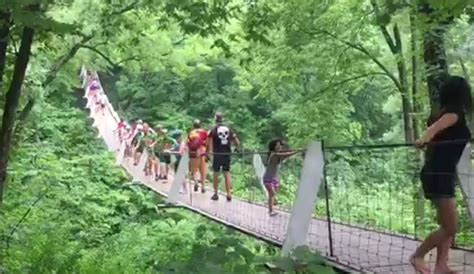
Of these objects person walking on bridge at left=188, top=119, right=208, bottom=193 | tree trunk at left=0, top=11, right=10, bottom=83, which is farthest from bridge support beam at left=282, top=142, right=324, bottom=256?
person walking on bridge at left=188, top=119, right=208, bottom=193

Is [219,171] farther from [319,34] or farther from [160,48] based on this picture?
[160,48]

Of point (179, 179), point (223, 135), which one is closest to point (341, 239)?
point (223, 135)

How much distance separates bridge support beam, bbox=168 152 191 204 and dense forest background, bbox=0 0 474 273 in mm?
347

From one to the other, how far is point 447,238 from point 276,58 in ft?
23.6

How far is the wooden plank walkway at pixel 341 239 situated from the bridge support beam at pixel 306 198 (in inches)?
9.1

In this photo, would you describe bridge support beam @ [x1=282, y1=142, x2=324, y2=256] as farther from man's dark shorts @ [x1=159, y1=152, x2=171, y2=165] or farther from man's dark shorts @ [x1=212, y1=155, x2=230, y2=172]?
man's dark shorts @ [x1=159, y1=152, x2=171, y2=165]

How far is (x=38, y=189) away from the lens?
10594 mm

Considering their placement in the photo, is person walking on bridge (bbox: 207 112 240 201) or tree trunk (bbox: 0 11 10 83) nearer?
tree trunk (bbox: 0 11 10 83)

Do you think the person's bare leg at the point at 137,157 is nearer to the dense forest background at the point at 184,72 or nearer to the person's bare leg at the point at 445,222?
the dense forest background at the point at 184,72

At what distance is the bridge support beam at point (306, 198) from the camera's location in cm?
471

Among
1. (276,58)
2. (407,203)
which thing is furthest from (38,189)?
(407,203)

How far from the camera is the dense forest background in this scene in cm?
557

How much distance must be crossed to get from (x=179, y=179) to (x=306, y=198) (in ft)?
21.3

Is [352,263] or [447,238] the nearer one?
[447,238]
